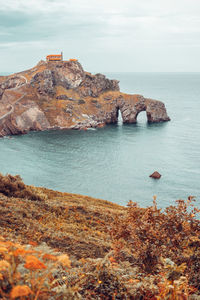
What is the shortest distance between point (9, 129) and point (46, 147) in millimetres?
34584

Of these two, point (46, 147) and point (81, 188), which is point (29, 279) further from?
point (46, 147)

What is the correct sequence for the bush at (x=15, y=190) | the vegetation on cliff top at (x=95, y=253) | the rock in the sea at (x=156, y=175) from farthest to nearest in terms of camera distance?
the rock in the sea at (x=156, y=175) → the bush at (x=15, y=190) → the vegetation on cliff top at (x=95, y=253)

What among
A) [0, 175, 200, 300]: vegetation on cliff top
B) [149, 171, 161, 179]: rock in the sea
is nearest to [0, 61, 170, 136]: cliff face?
[149, 171, 161, 179]: rock in the sea

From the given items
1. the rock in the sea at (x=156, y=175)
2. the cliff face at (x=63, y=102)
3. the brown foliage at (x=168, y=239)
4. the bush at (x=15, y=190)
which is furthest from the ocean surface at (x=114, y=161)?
the brown foliage at (x=168, y=239)

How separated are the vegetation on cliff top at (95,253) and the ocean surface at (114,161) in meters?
42.1

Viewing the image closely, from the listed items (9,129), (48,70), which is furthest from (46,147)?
(48,70)

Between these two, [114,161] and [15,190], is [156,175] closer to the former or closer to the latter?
[114,161]

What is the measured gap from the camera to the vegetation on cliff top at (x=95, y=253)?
20.2 feet

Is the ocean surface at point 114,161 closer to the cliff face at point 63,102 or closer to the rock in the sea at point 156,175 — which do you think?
the rock in the sea at point 156,175

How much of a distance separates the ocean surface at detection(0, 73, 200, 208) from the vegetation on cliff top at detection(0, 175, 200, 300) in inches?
1659

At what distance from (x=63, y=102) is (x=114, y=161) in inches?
2965

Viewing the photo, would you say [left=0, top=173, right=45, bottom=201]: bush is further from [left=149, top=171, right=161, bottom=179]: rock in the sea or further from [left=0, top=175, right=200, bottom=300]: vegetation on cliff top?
[left=149, top=171, right=161, bottom=179]: rock in the sea

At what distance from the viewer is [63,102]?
510ft

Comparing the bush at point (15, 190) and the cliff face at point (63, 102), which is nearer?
the bush at point (15, 190)
